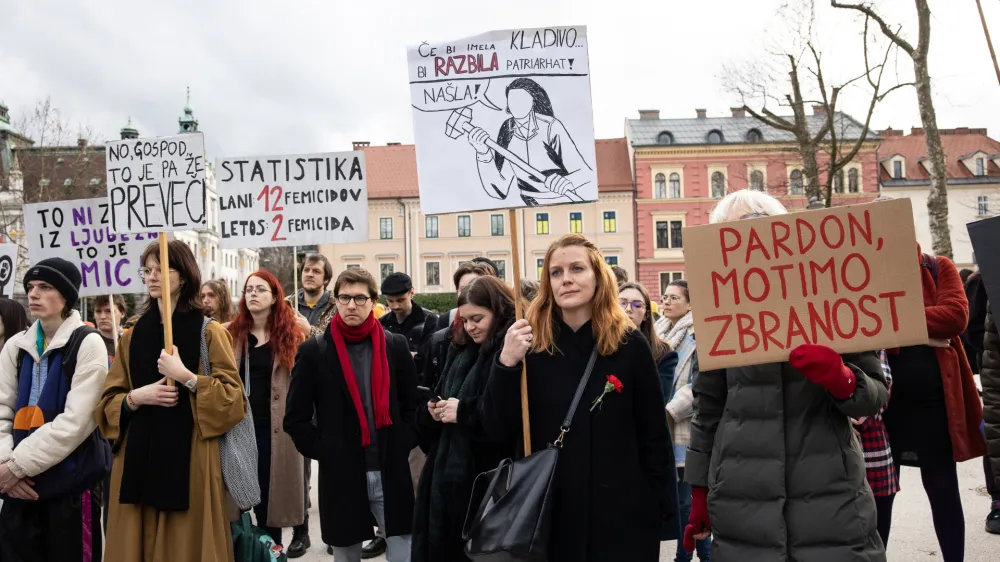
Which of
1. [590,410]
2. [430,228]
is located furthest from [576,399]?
[430,228]

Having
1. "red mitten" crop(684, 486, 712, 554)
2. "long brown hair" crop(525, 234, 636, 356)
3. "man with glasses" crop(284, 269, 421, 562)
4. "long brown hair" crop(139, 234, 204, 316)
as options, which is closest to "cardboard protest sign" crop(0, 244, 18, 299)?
"long brown hair" crop(139, 234, 204, 316)

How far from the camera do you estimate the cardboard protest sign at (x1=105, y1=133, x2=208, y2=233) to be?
480 centimetres

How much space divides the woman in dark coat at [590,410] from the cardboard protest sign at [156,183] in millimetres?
2563

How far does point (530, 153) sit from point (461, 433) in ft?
4.64

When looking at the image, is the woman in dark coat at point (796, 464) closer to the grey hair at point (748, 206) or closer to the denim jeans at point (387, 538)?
the grey hair at point (748, 206)

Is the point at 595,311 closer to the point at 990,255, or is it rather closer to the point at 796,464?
the point at 796,464

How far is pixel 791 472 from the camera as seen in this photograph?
8.89ft

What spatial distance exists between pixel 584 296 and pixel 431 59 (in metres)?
1.46

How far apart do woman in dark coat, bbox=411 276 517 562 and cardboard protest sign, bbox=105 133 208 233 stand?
1.99 metres

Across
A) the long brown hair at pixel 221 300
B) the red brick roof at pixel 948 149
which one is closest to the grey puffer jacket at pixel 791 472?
the long brown hair at pixel 221 300

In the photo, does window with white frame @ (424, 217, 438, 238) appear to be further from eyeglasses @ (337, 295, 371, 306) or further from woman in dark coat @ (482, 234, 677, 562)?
woman in dark coat @ (482, 234, 677, 562)

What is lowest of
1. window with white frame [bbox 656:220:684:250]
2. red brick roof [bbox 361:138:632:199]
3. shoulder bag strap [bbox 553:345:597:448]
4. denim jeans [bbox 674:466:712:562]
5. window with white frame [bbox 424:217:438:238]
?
denim jeans [bbox 674:466:712:562]

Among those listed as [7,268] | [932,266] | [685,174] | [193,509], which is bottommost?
[193,509]

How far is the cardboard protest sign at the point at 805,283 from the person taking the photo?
269cm
